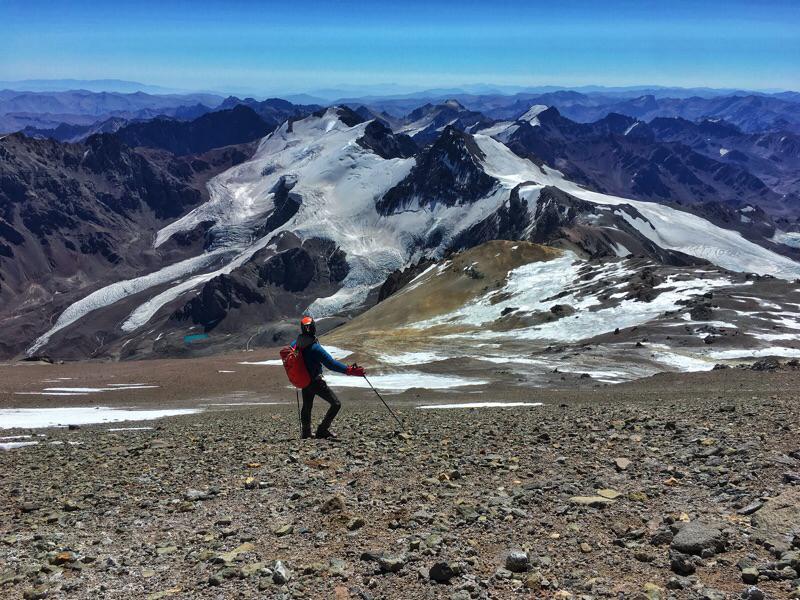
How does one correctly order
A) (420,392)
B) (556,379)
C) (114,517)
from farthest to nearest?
(556,379), (420,392), (114,517)

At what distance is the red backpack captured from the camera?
685 inches

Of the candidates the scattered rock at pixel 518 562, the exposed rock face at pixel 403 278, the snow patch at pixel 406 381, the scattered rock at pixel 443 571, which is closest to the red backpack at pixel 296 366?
the scattered rock at pixel 443 571

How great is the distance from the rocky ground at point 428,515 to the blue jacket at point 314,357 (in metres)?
2.08

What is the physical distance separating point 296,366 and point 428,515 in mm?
8037

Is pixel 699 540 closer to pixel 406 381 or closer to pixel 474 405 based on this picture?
pixel 474 405

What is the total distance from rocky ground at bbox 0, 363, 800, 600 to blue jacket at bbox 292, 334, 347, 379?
82.0 inches

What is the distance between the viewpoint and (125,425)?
87.0 feet

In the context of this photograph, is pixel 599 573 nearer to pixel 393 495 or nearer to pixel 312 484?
pixel 393 495

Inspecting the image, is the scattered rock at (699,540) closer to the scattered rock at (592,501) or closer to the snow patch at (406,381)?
the scattered rock at (592,501)

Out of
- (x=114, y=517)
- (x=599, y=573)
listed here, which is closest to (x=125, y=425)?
(x=114, y=517)

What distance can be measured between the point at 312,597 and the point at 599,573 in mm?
3629

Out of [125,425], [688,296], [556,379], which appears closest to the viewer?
[125,425]

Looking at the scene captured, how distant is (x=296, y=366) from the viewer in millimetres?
17500

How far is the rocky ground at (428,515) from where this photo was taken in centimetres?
810
